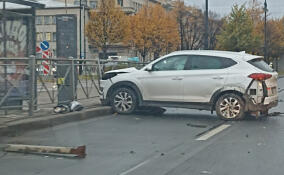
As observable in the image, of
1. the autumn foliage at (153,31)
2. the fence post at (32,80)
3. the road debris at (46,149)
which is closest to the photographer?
the road debris at (46,149)

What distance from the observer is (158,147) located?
881 centimetres

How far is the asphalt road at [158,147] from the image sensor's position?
7137 millimetres

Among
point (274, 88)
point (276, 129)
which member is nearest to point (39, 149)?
point (276, 129)

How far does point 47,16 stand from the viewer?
63.4m

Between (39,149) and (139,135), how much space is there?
8.15 ft

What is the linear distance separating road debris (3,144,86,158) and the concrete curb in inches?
52.2

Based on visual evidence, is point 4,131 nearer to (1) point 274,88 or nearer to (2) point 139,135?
(2) point 139,135

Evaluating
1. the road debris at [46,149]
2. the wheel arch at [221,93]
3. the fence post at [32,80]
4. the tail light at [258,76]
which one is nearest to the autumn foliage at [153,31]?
the wheel arch at [221,93]

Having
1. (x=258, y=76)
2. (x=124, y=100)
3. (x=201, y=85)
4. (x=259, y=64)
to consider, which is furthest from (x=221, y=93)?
(x=124, y=100)

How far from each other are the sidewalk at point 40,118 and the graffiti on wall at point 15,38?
175 centimetres

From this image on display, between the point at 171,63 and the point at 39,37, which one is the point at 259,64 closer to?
the point at 171,63

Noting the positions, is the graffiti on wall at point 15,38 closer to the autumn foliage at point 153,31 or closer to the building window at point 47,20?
the autumn foliage at point 153,31

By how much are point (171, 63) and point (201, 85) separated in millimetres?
1097

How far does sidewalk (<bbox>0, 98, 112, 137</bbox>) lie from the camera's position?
33.5 ft
